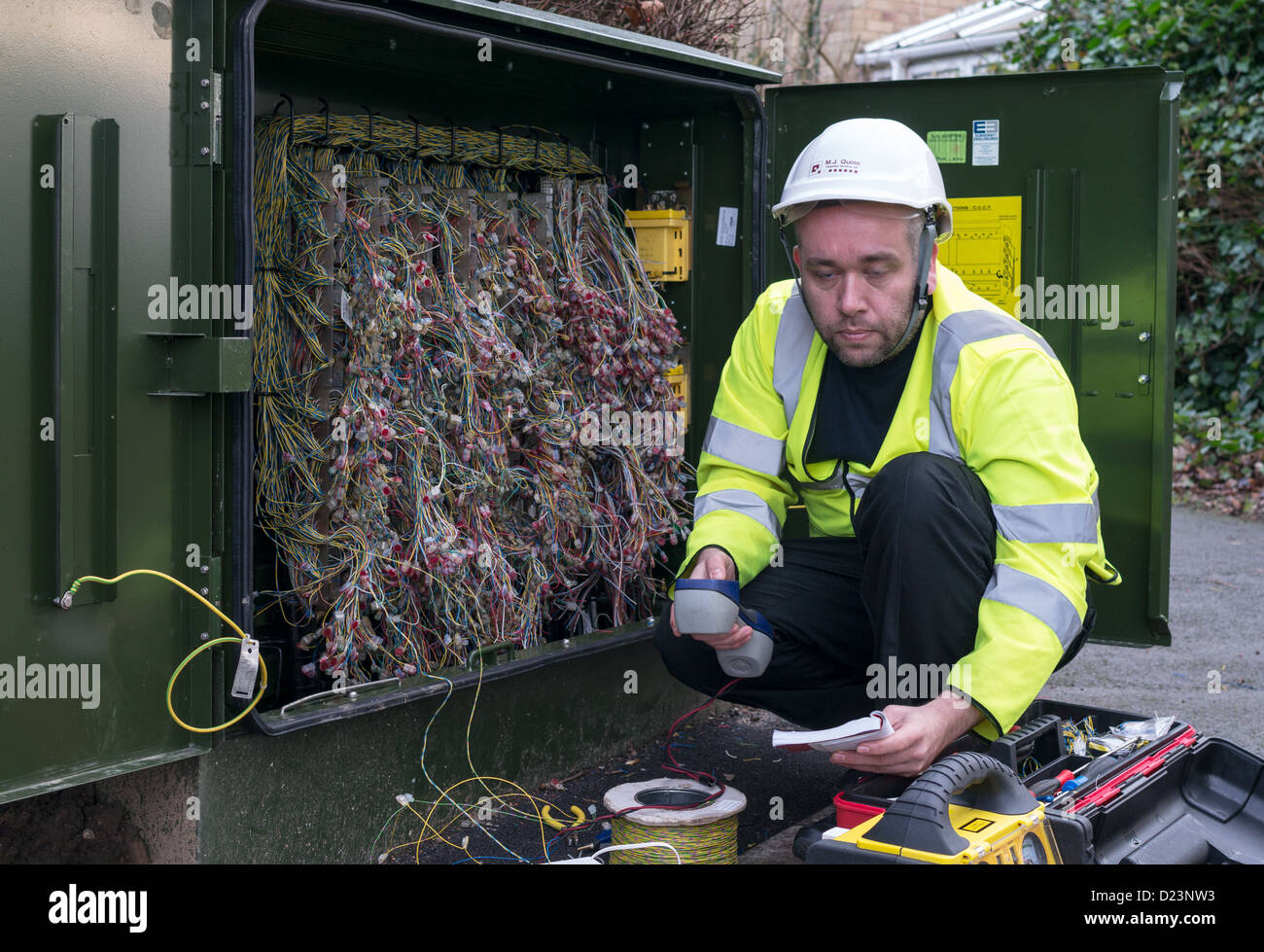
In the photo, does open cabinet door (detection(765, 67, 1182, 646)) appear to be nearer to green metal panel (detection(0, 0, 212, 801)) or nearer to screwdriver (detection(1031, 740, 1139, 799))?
screwdriver (detection(1031, 740, 1139, 799))

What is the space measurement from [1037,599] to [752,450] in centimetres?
82

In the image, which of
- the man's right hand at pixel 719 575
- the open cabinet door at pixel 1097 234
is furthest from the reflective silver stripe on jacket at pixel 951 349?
the open cabinet door at pixel 1097 234

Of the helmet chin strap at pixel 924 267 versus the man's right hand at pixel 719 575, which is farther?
the man's right hand at pixel 719 575

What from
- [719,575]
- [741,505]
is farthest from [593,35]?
[719,575]

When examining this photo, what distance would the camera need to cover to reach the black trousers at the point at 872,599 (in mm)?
2551

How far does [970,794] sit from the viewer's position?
2.24 metres

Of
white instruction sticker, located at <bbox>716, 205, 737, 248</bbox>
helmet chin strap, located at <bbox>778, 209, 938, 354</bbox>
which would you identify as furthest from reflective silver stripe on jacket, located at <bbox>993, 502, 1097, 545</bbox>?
white instruction sticker, located at <bbox>716, 205, 737, 248</bbox>

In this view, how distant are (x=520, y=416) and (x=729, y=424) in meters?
0.79

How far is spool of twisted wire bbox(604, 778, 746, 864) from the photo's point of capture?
9.47ft

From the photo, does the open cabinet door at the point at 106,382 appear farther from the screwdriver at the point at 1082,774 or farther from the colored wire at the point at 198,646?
the screwdriver at the point at 1082,774

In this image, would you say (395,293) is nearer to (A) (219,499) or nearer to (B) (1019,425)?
(A) (219,499)

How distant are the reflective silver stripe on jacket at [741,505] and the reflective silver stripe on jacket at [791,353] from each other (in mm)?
191

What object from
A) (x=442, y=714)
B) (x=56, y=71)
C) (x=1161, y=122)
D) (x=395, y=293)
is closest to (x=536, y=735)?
(x=442, y=714)

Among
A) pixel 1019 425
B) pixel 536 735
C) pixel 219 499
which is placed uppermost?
pixel 1019 425
